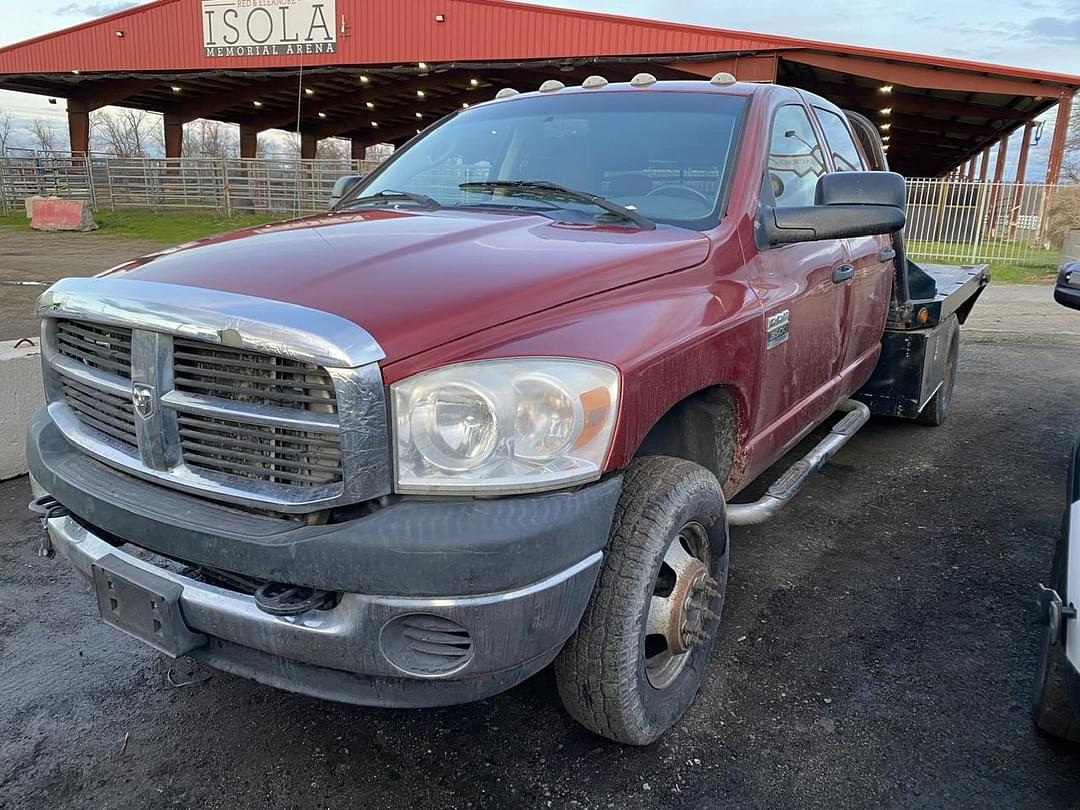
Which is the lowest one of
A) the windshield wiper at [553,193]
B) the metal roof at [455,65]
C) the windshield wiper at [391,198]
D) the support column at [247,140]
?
the windshield wiper at [391,198]

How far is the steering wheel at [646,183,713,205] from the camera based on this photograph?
2848mm

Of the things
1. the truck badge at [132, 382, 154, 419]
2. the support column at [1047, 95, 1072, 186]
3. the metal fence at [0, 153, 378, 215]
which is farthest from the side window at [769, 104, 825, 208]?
the metal fence at [0, 153, 378, 215]

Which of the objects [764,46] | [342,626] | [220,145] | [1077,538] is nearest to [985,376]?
[1077,538]

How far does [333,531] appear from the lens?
1.77 meters

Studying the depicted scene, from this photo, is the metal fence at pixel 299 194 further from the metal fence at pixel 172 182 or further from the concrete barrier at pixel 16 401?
the concrete barrier at pixel 16 401

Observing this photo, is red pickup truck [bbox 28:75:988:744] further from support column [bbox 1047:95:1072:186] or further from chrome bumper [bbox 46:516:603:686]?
support column [bbox 1047:95:1072:186]

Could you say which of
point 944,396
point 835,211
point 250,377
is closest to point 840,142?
point 835,211

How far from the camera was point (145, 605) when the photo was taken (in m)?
2.00

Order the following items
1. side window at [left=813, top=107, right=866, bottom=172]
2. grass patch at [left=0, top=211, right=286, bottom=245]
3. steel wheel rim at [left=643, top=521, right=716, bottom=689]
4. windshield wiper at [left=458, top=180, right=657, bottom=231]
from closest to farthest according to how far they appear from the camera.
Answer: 1. steel wheel rim at [left=643, top=521, right=716, bottom=689]
2. windshield wiper at [left=458, top=180, right=657, bottom=231]
3. side window at [left=813, top=107, right=866, bottom=172]
4. grass patch at [left=0, top=211, right=286, bottom=245]

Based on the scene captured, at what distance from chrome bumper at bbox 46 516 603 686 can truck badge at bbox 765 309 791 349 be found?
1196 millimetres

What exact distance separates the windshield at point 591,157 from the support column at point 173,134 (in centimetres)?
3143

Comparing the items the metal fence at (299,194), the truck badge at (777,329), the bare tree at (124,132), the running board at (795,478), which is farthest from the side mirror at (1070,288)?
the bare tree at (124,132)

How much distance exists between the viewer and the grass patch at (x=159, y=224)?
2050 cm

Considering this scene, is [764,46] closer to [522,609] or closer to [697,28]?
[697,28]
